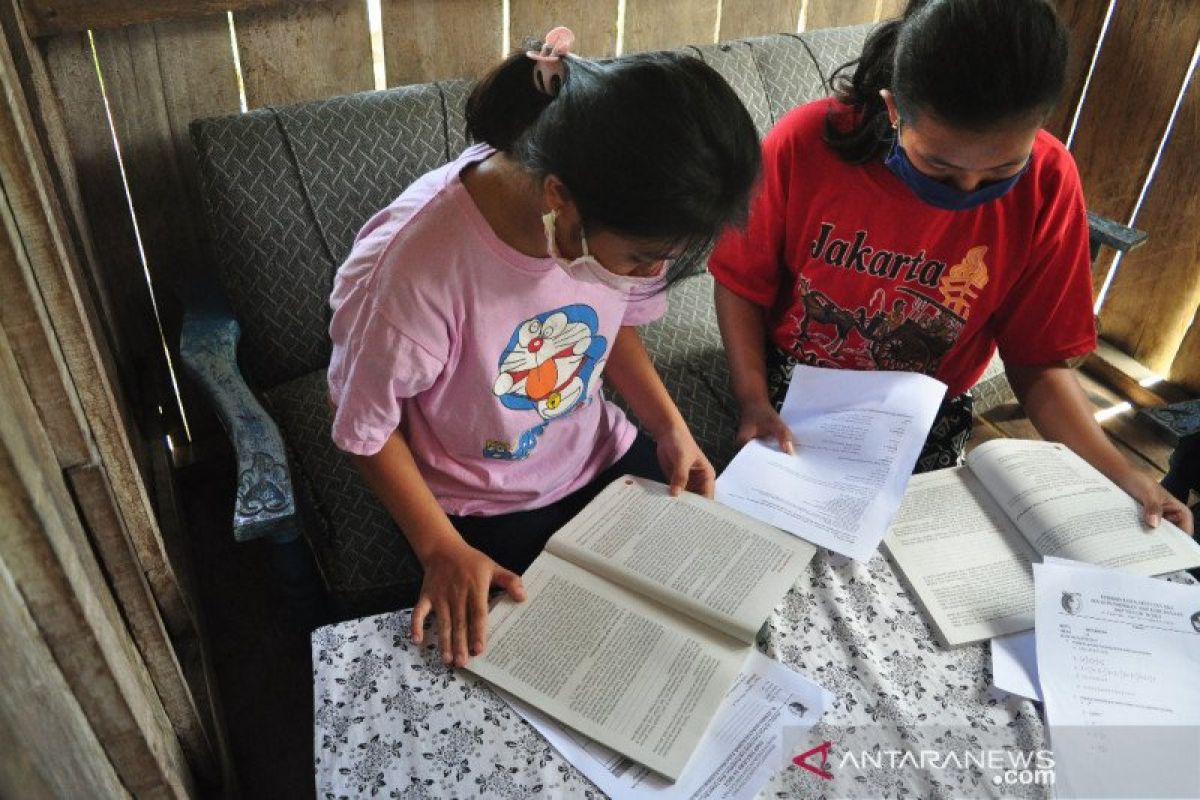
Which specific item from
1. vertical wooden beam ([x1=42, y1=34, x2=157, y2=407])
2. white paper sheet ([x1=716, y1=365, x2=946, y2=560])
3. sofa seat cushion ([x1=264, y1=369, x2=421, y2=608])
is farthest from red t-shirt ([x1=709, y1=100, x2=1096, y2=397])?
vertical wooden beam ([x1=42, y1=34, x2=157, y2=407])

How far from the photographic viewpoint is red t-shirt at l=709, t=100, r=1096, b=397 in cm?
130

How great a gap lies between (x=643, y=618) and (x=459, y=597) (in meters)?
0.19

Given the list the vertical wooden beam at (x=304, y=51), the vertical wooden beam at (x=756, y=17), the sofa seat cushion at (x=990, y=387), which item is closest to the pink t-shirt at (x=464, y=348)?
the vertical wooden beam at (x=304, y=51)

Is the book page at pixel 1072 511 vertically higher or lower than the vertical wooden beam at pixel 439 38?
lower

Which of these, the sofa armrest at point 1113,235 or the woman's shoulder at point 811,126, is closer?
the woman's shoulder at point 811,126

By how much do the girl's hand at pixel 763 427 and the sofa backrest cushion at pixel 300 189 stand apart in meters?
0.75

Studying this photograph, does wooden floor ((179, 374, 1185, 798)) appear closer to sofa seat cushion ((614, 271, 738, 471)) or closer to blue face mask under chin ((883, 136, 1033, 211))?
sofa seat cushion ((614, 271, 738, 471))

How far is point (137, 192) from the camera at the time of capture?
1.65 m

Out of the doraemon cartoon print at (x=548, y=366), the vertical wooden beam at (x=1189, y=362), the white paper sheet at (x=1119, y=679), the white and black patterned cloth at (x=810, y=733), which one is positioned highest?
the doraemon cartoon print at (x=548, y=366)

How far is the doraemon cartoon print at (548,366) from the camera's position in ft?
3.59

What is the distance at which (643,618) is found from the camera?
0.93 meters

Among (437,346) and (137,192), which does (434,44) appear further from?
(437,346)

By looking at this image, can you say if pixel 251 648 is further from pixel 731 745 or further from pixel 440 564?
pixel 731 745

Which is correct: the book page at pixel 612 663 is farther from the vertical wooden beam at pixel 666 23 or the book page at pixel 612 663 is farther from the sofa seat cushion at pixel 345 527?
the vertical wooden beam at pixel 666 23
